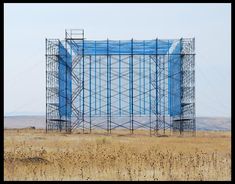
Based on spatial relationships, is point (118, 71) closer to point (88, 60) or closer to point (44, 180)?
point (88, 60)

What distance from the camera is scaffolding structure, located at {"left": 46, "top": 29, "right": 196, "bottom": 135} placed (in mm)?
39406

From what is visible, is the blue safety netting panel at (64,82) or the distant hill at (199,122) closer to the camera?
the blue safety netting panel at (64,82)

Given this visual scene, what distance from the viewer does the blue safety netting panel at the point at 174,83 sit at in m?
41.0

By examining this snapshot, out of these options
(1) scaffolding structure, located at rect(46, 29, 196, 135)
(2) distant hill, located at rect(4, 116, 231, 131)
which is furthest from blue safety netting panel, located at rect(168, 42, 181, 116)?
(2) distant hill, located at rect(4, 116, 231, 131)

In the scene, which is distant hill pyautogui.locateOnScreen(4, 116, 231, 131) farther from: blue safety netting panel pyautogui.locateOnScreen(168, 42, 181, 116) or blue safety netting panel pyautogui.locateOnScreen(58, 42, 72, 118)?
blue safety netting panel pyautogui.locateOnScreen(58, 42, 72, 118)

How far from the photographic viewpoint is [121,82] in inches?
1722

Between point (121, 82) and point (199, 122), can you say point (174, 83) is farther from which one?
point (199, 122)

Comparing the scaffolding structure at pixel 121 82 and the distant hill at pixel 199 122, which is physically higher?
the scaffolding structure at pixel 121 82

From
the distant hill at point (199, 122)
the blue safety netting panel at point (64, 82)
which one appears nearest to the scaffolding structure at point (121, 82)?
the blue safety netting panel at point (64, 82)

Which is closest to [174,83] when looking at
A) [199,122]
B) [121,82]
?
[121,82]

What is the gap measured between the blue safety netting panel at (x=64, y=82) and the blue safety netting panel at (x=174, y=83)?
24.9 ft

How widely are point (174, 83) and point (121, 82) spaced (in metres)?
4.46

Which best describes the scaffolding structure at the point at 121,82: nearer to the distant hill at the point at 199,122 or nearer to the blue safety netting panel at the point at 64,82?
the blue safety netting panel at the point at 64,82

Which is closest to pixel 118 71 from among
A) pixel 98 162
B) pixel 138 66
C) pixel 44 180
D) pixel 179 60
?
pixel 138 66
